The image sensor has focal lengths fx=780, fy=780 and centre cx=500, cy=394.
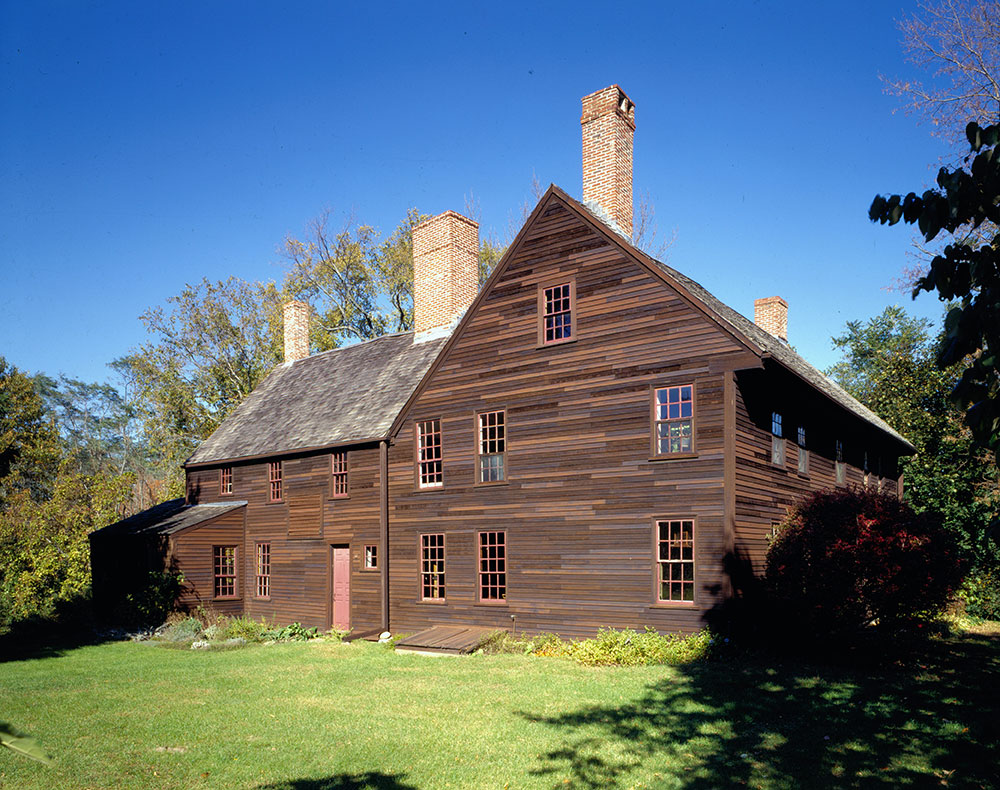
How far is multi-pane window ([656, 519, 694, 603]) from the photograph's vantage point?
53.4 ft

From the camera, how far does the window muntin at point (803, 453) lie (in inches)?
786

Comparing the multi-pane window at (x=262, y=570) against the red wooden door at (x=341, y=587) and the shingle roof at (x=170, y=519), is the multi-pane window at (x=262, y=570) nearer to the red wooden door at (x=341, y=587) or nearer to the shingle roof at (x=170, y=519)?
the shingle roof at (x=170, y=519)

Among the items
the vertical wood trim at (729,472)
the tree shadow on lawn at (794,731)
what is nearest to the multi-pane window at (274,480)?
the vertical wood trim at (729,472)

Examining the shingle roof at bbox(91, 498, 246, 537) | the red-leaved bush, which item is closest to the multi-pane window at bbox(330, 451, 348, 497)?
the shingle roof at bbox(91, 498, 246, 537)

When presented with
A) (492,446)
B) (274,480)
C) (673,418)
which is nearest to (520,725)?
(673,418)

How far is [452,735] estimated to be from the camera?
1050 cm

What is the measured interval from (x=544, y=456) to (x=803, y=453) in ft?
22.7

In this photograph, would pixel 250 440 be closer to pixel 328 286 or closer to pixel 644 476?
pixel 644 476

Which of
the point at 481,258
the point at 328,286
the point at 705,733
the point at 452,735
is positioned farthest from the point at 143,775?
the point at 328,286

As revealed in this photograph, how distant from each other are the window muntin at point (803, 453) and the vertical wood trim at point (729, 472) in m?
4.82

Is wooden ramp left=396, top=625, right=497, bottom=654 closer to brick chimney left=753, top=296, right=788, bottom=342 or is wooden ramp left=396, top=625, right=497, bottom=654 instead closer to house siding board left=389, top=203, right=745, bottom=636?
house siding board left=389, top=203, right=745, bottom=636

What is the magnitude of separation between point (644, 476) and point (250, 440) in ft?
53.1

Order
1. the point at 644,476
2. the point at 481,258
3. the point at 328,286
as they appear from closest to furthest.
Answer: the point at 644,476
the point at 481,258
the point at 328,286

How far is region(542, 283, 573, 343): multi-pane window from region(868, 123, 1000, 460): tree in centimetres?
1438
